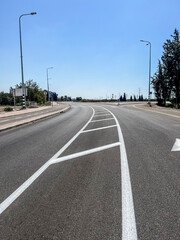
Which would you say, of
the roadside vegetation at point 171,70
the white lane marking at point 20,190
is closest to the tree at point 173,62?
the roadside vegetation at point 171,70

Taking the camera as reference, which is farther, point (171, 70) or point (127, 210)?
point (171, 70)

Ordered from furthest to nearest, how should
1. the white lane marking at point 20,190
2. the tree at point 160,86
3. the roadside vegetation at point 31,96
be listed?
the roadside vegetation at point 31,96, the tree at point 160,86, the white lane marking at point 20,190

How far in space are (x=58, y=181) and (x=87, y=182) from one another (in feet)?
1.81

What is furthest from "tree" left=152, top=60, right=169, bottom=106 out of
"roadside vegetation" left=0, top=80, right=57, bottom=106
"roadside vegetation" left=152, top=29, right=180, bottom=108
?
"roadside vegetation" left=0, top=80, right=57, bottom=106

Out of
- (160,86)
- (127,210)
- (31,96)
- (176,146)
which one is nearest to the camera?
(127,210)

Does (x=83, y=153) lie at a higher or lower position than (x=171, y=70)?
lower

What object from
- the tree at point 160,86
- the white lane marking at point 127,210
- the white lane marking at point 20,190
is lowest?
the white lane marking at point 20,190

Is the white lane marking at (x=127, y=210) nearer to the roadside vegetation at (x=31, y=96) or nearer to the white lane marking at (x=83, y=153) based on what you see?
the white lane marking at (x=83, y=153)

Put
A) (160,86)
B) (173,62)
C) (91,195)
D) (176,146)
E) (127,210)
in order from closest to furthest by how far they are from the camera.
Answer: (127,210) < (91,195) < (176,146) < (173,62) < (160,86)

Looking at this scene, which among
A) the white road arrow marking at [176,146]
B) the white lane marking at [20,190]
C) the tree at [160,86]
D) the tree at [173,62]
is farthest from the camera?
the tree at [160,86]

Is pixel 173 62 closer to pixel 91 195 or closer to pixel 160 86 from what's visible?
pixel 160 86

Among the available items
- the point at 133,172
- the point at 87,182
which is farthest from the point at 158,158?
the point at 87,182

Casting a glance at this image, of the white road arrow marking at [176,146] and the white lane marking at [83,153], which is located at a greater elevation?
the white road arrow marking at [176,146]

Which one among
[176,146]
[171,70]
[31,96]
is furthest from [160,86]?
[31,96]
